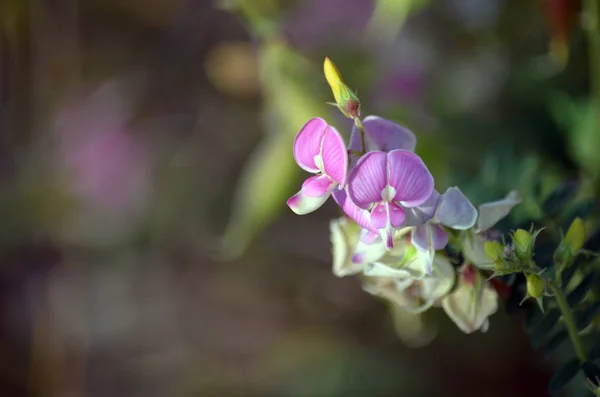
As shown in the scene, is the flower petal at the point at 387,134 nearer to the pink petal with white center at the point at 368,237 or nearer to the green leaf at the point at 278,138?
the pink petal with white center at the point at 368,237

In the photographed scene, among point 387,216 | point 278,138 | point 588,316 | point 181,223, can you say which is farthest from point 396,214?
point 181,223

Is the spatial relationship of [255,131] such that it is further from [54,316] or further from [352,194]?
[352,194]

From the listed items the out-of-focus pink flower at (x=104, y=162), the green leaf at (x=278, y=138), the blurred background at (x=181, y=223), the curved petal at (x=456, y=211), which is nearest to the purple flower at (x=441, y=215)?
the curved petal at (x=456, y=211)

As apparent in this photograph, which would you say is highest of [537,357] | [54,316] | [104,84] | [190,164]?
[104,84]

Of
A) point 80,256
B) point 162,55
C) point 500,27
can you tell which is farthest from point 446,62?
point 80,256

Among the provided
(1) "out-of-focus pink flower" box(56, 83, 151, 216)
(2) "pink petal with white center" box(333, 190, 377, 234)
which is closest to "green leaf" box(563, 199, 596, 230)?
(2) "pink petal with white center" box(333, 190, 377, 234)
